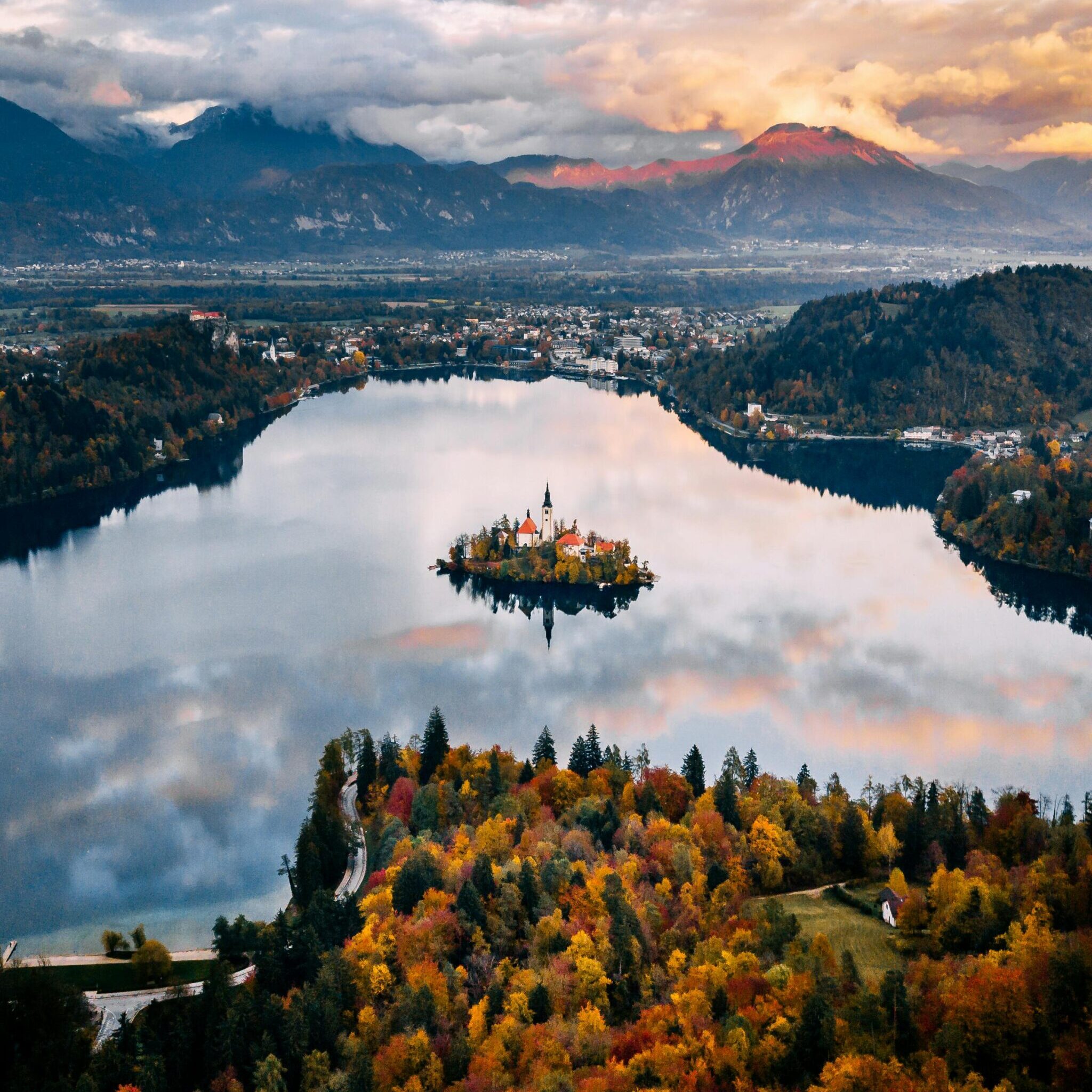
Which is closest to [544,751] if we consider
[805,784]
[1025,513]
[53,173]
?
[805,784]

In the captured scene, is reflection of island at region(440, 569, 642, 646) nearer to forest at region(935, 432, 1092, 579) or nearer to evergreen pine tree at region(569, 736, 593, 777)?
evergreen pine tree at region(569, 736, 593, 777)

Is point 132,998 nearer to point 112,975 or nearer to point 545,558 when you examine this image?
point 112,975

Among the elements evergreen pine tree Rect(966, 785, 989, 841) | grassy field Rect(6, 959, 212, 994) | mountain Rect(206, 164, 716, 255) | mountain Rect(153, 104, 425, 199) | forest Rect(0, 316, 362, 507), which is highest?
mountain Rect(153, 104, 425, 199)

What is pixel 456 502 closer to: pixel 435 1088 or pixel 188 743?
pixel 188 743

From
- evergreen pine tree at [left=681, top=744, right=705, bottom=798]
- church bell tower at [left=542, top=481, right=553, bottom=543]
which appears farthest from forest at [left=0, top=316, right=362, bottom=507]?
evergreen pine tree at [left=681, top=744, right=705, bottom=798]

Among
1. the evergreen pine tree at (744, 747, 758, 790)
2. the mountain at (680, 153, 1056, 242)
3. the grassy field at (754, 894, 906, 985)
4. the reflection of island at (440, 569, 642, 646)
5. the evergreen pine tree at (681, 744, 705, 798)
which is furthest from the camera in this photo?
the mountain at (680, 153, 1056, 242)

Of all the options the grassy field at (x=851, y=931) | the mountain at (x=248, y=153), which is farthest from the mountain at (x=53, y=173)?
the grassy field at (x=851, y=931)

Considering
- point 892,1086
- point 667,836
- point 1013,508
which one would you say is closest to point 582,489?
point 1013,508
